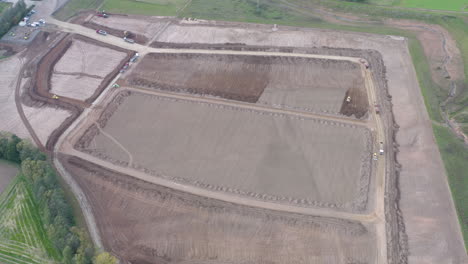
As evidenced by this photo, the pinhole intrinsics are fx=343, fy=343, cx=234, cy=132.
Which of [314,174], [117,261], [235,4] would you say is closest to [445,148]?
[314,174]

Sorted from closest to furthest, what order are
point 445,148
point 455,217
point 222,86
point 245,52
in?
point 455,217 < point 445,148 < point 222,86 < point 245,52

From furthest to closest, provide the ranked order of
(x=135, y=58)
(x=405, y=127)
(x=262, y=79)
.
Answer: (x=135, y=58) → (x=262, y=79) → (x=405, y=127)

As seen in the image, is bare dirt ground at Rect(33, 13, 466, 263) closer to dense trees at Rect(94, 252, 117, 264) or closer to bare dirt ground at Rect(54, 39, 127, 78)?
bare dirt ground at Rect(54, 39, 127, 78)

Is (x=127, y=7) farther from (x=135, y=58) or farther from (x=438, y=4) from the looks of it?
(x=438, y=4)

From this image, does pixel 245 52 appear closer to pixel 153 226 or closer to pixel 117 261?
pixel 153 226

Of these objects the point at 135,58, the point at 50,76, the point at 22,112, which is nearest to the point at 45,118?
the point at 22,112

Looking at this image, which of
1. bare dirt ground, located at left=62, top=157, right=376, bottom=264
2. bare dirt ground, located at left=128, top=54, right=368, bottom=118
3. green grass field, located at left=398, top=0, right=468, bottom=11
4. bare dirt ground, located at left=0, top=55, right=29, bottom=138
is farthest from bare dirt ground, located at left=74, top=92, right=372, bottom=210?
green grass field, located at left=398, top=0, right=468, bottom=11
